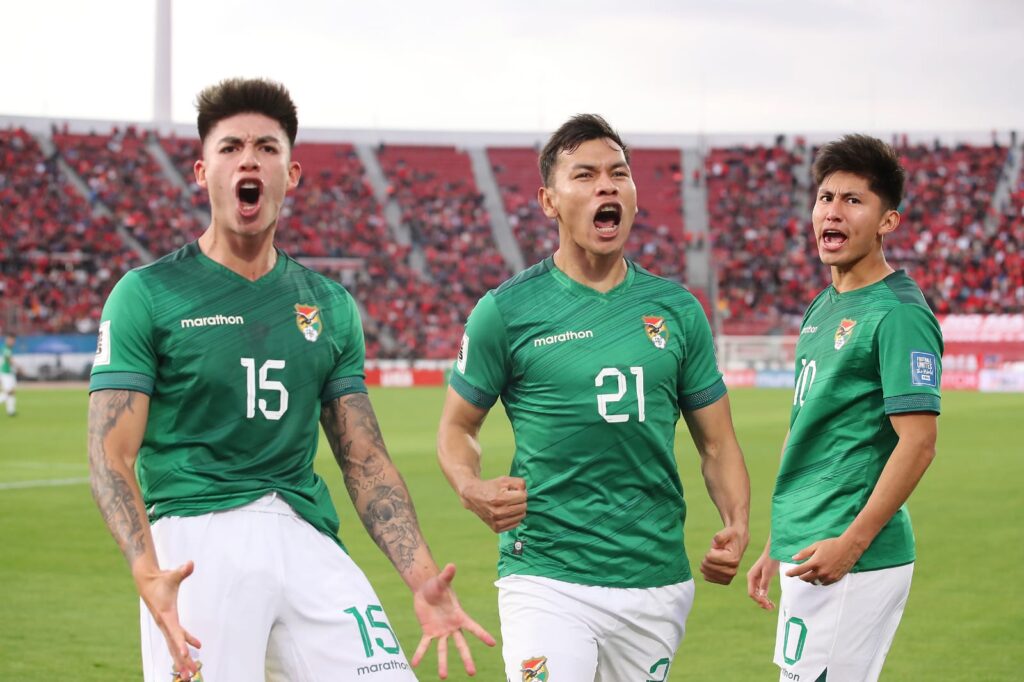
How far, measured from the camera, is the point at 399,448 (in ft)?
69.5

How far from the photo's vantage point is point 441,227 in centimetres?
5388

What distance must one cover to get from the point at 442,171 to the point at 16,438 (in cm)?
3618

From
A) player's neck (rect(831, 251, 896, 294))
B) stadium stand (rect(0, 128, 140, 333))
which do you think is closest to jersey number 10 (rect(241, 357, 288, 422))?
player's neck (rect(831, 251, 896, 294))

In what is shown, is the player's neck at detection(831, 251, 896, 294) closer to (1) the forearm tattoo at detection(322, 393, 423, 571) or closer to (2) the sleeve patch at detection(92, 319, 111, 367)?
(1) the forearm tattoo at detection(322, 393, 423, 571)

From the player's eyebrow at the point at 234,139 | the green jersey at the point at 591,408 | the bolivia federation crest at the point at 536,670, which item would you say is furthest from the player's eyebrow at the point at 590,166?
the bolivia federation crest at the point at 536,670

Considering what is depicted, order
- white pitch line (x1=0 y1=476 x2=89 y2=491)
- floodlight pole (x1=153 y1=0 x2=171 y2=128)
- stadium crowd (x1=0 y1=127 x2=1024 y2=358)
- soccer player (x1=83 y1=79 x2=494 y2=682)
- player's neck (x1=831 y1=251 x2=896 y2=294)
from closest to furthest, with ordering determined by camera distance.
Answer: soccer player (x1=83 y1=79 x2=494 y2=682) < player's neck (x1=831 y1=251 x2=896 y2=294) < white pitch line (x1=0 y1=476 x2=89 y2=491) < stadium crowd (x1=0 y1=127 x2=1024 y2=358) < floodlight pole (x1=153 y1=0 x2=171 y2=128)

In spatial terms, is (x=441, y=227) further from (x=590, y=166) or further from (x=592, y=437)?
(x=592, y=437)

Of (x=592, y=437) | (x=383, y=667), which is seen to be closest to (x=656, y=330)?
(x=592, y=437)

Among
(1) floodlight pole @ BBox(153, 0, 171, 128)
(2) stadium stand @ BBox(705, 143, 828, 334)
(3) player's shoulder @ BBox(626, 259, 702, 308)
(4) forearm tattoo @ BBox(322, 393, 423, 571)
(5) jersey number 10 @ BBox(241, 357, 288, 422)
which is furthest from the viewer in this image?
(1) floodlight pole @ BBox(153, 0, 171, 128)

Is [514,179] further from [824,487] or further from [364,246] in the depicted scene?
[824,487]

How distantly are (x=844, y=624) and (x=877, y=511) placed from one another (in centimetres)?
46

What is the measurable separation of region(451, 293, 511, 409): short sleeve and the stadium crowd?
40.2m

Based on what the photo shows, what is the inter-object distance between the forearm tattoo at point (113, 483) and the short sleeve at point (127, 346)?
41 mm

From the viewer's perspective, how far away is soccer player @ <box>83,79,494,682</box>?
3971mm
